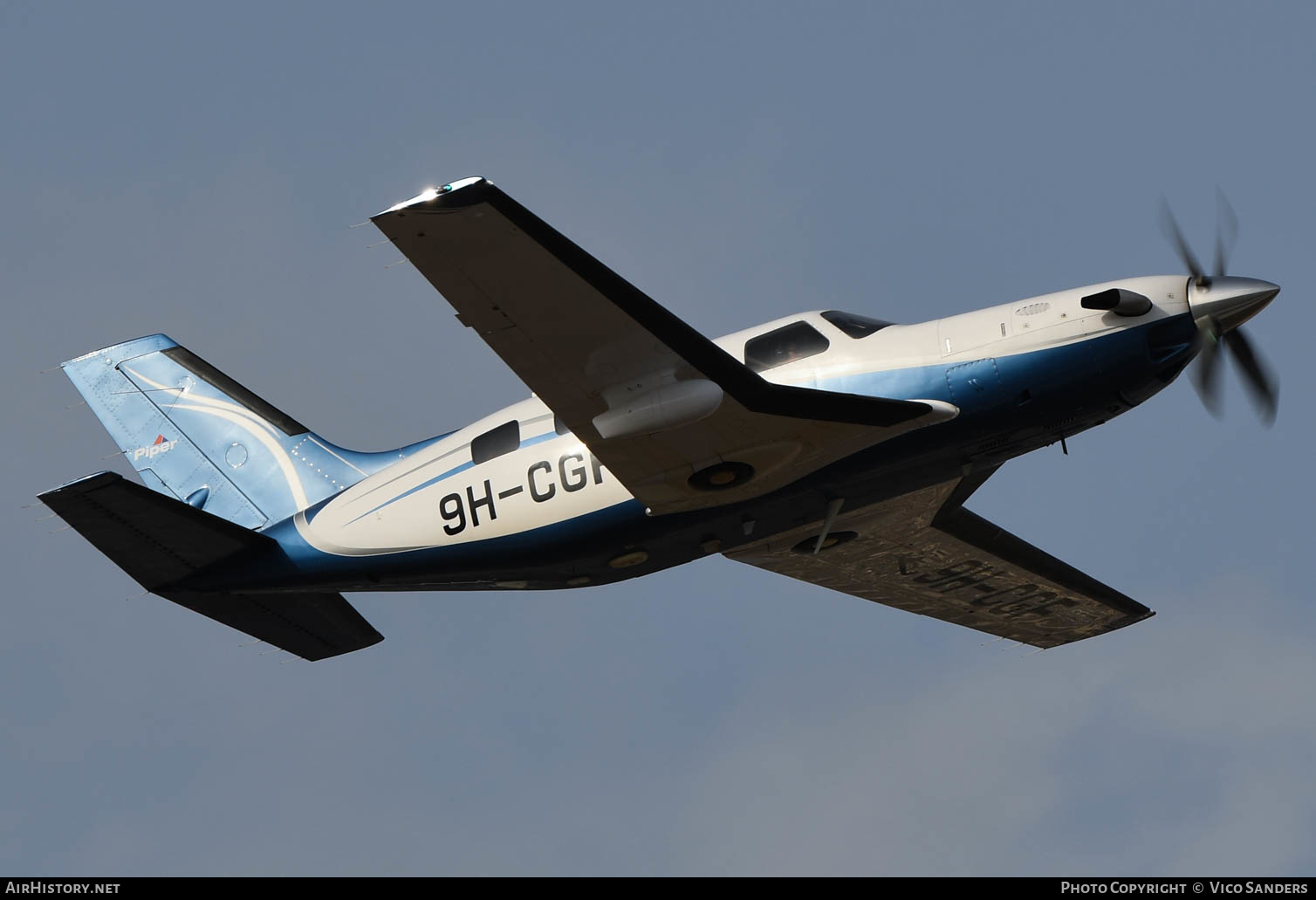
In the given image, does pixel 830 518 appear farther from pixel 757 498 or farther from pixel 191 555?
pixel 191 555

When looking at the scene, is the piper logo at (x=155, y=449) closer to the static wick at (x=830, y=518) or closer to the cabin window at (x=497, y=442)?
the cabin window at (x=497, y=442)

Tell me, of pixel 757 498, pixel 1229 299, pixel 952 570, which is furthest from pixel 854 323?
pixel 952 570

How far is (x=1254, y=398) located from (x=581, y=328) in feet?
37.6

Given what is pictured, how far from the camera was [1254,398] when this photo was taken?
85.3 feet

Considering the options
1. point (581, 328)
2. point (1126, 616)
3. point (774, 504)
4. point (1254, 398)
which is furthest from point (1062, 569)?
point (581, 328)

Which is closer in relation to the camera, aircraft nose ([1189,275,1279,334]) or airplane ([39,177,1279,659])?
airplane ([39,177,1279,659])

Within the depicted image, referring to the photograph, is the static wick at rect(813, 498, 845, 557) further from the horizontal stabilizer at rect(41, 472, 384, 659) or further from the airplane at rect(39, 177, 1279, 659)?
the horizontal stabilizer at rect(41, 472, 384, 659)

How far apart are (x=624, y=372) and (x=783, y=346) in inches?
121

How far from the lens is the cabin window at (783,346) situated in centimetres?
2467

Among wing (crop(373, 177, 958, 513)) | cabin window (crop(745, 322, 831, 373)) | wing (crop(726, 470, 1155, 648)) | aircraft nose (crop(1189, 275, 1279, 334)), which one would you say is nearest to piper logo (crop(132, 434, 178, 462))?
wing (crop(373, 177, 958, 513))

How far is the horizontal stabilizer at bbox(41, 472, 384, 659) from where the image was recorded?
25141 mm

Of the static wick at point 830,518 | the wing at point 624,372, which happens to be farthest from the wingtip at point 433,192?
the static wick at point 830,518

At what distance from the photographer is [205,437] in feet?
101

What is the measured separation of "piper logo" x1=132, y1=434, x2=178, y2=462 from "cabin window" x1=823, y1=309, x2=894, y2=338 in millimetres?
13648
